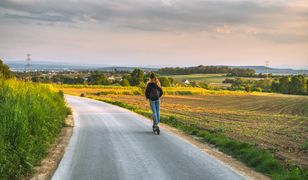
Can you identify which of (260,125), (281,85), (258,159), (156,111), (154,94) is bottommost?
(281,85)

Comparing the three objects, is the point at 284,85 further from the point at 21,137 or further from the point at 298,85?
the point at 21,137

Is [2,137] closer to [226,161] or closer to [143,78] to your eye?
[226,161]

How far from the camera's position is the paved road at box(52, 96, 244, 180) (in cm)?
808

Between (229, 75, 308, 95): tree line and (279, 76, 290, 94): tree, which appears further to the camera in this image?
(279, 76, 290, 94): tree

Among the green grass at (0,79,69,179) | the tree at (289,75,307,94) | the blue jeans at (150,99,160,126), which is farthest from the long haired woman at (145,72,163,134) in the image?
the tree at (289,75,307,94)

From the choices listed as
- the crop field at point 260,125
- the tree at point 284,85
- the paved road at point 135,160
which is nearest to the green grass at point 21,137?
the paved road at point 135,160

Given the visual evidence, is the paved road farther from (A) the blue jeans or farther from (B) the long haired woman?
(B) the long haired woman

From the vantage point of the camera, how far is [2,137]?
8.64 m

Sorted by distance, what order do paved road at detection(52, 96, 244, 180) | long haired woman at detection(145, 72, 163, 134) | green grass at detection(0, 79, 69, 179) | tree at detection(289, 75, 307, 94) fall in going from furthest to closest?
tree at detection(289, 75, 307, 94)
long haired woman at detection(145, 72, 163, 134)
paved road at detection(52, 96, 244, 180)
green grass at detection(0, 79, 69, 179)

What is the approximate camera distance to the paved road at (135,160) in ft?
26.5

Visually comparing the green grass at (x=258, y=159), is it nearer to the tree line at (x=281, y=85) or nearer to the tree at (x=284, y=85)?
the tree line at (x=281, y=85)

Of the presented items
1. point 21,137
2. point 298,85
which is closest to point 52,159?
point 21,137

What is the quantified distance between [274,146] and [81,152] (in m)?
6.32

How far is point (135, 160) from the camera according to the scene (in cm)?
952
